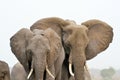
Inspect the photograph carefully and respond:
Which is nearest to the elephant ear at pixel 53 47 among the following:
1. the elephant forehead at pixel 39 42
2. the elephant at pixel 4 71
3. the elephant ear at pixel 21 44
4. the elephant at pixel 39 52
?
the elephant at pixel 39 52

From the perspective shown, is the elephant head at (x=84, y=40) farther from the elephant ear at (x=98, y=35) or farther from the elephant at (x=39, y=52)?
the elephant at (x=39, y=52)

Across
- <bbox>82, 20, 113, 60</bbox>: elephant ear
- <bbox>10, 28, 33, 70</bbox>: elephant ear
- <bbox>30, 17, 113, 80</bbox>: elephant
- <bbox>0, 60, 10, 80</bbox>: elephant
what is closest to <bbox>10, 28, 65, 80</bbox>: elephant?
<bbox>10, 28, 33, 70</bbox>: elephant ear

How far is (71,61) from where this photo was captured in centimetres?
991

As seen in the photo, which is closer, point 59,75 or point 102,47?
point 59,75

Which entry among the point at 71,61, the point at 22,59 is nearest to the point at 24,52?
the point at 22,59

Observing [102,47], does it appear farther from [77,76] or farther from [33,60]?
[33,60]

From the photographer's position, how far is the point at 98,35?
11.1m

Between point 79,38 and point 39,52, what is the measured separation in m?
1.40

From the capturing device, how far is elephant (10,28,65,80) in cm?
876

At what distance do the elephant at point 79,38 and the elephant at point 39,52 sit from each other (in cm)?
29

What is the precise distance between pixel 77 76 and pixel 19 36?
4.56 ft

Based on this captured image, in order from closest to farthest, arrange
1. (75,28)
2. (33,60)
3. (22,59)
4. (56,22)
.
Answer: (33,60) < (22,59) < (75,28) < (56,22)

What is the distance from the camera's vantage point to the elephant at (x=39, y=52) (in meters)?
8.76

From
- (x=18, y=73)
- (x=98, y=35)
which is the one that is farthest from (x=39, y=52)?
(x=18, y=73)
